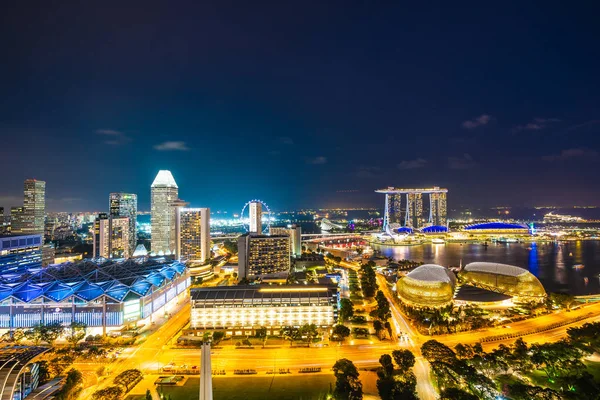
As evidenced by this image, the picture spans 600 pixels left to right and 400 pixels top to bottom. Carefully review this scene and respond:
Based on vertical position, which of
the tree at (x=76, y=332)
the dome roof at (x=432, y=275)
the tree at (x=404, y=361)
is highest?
the dome roof at (x=432, y=275)

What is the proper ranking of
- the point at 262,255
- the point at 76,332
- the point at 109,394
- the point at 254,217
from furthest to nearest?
the point at 254,217
the point at 262,255
the point at 76,332
the point at 109,394

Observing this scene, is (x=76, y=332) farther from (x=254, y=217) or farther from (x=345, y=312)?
(x=254, y=217)

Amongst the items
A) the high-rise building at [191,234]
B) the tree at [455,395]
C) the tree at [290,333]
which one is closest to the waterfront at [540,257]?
the tree at [455,395]

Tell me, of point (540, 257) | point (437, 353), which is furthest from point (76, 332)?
point (540, 257)

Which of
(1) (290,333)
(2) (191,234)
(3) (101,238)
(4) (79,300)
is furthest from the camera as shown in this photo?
(2) (191,234)

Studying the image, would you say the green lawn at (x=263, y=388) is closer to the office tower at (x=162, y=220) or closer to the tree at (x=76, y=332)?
the tree at (x=76, y=332)

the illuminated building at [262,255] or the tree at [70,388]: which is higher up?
the illuminated building at [262,255]
